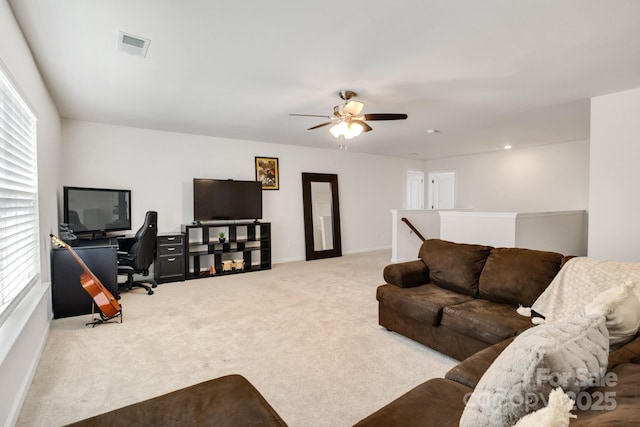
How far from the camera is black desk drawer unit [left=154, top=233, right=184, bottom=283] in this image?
4.96 metres

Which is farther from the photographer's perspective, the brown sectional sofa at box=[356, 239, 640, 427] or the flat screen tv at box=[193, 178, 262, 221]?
the flat screen tv at box=[193, 178, 262, 221]

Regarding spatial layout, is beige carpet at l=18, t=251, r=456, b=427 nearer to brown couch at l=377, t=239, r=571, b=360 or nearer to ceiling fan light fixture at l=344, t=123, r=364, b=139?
brown couch at l=377, t=239, r=571, b=360

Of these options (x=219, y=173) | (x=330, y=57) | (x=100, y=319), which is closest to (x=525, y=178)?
(x=330, y=57)

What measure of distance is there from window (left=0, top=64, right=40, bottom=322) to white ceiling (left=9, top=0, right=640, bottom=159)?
59 centimetres

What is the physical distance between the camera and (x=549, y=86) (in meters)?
3.36

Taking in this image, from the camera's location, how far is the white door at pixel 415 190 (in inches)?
348

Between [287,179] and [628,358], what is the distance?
5.93 metres

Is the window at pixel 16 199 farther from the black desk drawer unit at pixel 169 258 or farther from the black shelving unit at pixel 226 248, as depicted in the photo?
the black shelving unit at pixel 226 248

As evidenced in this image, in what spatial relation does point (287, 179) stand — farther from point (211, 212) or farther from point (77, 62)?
point (77, 62)

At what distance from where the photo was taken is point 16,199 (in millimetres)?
2258

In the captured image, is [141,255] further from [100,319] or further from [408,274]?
[408,274]

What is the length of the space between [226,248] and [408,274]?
11.6ft

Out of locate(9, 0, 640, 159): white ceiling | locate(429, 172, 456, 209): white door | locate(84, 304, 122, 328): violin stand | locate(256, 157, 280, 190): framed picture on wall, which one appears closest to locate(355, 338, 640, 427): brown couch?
locate(9, 0, 640, 159): white ceiling

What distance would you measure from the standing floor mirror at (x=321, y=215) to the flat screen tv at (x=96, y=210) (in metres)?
3.27
